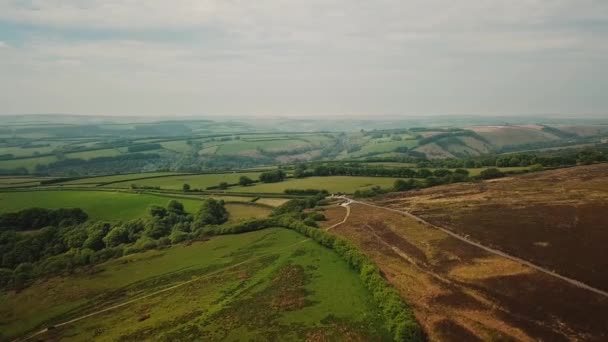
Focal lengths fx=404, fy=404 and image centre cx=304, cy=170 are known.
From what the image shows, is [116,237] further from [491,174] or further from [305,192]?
[491,174]

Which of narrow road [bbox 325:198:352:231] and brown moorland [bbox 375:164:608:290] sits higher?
brown moorland [bbox 375:164:608:290]

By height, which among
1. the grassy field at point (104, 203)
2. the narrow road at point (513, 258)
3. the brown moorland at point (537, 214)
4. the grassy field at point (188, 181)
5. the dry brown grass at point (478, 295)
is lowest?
the grassy field at point (104, 203)

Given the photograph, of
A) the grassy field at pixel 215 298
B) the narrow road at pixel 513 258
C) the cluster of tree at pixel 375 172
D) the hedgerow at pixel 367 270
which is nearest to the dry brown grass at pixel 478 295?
the narrow road at pixel 513 258

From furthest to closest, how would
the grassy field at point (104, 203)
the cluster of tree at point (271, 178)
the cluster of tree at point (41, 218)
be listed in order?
the cluster of tree at point (271, 178) → the grassy field at point (104, 203) → the cluster of tree at point (41, 218)

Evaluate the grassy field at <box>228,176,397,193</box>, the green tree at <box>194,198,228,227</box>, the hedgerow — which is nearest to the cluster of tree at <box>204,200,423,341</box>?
the hedgerow

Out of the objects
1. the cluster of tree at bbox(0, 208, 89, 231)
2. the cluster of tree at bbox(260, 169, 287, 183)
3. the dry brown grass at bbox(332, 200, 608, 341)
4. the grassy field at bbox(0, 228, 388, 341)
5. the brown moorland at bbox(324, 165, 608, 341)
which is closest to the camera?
the dry brown grass at bbox(332, 200, 608, 341)

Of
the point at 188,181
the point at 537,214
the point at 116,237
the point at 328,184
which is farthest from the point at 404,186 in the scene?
the point at 188,181

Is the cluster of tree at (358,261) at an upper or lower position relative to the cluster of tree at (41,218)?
upper

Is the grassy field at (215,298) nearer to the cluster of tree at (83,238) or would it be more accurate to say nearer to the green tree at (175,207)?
the cluster of tree at (83,238)

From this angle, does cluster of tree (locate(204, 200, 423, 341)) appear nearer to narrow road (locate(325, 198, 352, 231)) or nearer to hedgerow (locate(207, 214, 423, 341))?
hedgerow (locate(207, 214, 423, 341))
